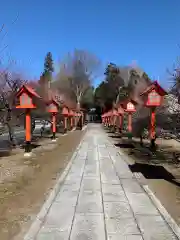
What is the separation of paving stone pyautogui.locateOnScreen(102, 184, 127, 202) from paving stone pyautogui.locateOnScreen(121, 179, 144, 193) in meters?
0.15

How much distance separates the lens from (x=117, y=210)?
18.3ft

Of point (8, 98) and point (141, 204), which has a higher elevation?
point (8, 98)

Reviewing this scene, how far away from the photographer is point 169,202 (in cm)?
629

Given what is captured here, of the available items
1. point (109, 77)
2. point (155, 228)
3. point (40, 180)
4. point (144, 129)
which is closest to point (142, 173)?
point (40, 180)

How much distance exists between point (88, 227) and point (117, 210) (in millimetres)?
975

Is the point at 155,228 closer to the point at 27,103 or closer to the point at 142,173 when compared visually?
the point at 142,173

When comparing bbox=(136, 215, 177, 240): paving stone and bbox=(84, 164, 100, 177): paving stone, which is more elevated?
bbox=(84, 164, 100, 177): paving stone

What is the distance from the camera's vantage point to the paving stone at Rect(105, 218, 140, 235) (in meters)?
4.52

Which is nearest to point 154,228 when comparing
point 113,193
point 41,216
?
point 41,216

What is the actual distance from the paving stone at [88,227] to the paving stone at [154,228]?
577 millimetres

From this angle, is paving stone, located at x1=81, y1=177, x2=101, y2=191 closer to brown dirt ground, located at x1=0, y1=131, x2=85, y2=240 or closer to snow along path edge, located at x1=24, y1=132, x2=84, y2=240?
snow along path edge, located at x1=24, y1=132, x2=84, y2=240

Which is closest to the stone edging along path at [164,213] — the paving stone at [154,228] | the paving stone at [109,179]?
the paving stone at [154,228]

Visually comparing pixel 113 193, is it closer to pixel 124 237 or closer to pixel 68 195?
pixel 68 195

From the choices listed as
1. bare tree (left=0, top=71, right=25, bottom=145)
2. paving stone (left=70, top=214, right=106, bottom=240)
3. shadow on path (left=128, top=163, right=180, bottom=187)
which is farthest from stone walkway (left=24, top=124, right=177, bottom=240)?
bare tree (left=0, top=71, right=25, bottom=145)
